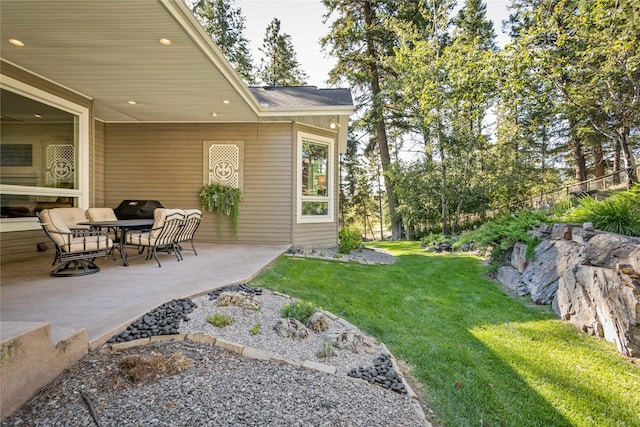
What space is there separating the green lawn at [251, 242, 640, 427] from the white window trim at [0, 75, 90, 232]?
386 cm

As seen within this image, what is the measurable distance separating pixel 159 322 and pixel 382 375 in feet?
5.65

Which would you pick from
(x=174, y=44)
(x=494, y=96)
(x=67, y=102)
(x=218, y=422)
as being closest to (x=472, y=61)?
(x=494, y=96)

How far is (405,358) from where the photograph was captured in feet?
8.30

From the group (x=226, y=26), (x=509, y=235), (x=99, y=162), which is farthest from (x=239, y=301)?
(x=226, y=26)

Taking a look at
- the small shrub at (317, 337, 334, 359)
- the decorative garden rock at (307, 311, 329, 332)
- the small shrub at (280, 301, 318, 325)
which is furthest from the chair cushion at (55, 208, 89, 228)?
the small shrub at (317, 337, 334, 359)

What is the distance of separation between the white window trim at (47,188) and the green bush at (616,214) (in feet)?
26.9

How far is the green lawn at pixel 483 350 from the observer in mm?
2012

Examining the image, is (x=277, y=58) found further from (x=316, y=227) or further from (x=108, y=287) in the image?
(x=108, y=287)

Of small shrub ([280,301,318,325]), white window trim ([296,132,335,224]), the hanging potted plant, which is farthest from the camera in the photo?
white window trim ([296,132,335,224])

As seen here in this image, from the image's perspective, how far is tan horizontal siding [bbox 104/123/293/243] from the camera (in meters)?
7.01

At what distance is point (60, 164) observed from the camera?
213 inches

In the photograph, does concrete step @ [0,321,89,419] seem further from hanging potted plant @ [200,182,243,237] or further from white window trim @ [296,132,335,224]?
white window trim @ [296,132,335,224]

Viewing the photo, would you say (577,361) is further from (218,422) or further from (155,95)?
(155,95)

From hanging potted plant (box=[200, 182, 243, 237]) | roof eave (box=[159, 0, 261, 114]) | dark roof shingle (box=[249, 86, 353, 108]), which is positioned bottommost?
hanging potted plant (box=[200, 182, 243, 237])
